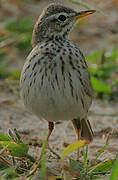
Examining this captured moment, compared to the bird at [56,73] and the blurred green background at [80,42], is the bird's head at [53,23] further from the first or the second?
the blurred green background at [80,42]

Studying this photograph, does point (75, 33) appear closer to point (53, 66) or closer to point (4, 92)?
point (4, 92)

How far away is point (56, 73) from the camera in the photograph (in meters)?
3.90

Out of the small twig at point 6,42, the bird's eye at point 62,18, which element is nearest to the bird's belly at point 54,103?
the bird's eye at point 62,18

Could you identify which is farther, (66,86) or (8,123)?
(8,123)

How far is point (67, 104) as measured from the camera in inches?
156

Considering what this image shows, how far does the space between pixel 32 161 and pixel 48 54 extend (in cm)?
98

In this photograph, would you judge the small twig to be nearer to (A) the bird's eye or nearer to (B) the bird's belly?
(A) the bird's eye

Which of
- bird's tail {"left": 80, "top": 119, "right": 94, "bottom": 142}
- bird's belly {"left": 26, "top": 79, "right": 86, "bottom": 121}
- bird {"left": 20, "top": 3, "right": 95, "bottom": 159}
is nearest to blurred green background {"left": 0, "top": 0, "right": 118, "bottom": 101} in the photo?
bird {"left": 20, "top": 3, "right": 95, "bottom": 159}

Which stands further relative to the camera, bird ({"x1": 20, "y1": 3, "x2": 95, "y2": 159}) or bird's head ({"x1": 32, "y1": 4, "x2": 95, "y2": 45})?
bird's head ({"x1": 32, "y1": 4, "x2": 95, "y2": 45})

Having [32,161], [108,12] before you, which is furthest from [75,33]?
[32,161]

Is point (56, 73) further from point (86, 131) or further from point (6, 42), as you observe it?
point (6, 42)

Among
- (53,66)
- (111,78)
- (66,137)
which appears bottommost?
(66,137)

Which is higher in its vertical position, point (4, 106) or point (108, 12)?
A: point (108, 12)

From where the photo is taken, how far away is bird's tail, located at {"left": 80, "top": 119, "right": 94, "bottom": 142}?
475 centimetres
